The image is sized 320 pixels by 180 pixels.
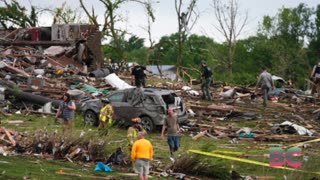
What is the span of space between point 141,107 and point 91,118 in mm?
2213

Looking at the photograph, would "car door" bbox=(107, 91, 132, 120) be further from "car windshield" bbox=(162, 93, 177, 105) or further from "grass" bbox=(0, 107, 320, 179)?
"grass" bbox=(0, 107, 320, 179)

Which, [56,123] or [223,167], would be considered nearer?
[223,167]

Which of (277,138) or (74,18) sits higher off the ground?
(74,18)

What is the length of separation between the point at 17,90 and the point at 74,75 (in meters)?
7.41

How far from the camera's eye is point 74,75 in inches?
1528

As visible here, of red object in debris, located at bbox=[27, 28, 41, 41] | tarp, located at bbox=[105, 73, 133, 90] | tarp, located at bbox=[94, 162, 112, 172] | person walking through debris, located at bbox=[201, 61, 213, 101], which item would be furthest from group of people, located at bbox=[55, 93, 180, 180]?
red object in debris, located at bbox=[27, 28, 41, 41]

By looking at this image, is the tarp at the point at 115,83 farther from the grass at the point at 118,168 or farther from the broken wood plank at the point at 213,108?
the grass at the point at 118,168

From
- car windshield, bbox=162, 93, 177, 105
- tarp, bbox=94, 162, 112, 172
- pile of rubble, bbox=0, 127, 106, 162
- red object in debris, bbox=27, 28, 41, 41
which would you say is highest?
red object in debris, bbox=27, 28, 41, 41

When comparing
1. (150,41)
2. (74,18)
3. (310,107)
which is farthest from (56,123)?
(74,18)

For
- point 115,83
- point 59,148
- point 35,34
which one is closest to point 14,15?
→ point 35,34

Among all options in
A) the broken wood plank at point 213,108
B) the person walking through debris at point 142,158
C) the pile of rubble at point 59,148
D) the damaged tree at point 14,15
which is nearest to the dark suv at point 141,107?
the broken wood plank at point 213,108

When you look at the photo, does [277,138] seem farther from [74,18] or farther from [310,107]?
[74,18]

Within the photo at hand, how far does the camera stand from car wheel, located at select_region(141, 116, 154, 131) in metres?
25.3

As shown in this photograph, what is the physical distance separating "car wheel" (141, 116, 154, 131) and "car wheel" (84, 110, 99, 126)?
78.6 inches
